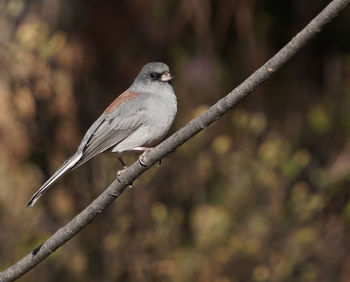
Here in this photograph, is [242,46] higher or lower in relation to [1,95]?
lower

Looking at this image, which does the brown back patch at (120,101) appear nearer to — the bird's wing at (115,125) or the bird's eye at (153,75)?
the bird's wing at (115,125)

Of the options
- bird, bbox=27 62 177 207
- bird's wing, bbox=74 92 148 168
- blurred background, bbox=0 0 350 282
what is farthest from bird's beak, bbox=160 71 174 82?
→ blurred background, bbox=0 0 350 282

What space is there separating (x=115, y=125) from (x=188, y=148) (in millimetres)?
1058

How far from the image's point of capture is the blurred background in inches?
165

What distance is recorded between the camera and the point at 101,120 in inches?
143

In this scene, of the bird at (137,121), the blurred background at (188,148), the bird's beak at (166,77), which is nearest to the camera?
the bird at (137,121)

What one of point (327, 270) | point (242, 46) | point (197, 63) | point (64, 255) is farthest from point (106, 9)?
point (327, 270)

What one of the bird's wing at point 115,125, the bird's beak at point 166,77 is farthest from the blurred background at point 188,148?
Result: the bird's wing at point 115,125

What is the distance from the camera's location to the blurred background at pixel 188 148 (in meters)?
4.18

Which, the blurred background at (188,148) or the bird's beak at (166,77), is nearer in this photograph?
the bird's beak at (166,77)

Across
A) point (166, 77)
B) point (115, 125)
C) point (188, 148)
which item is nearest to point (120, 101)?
point (115, 125)

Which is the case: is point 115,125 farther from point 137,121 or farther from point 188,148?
point 188,148

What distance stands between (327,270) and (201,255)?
1.20 meters

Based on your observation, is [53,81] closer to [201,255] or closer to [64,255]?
[64,255]
